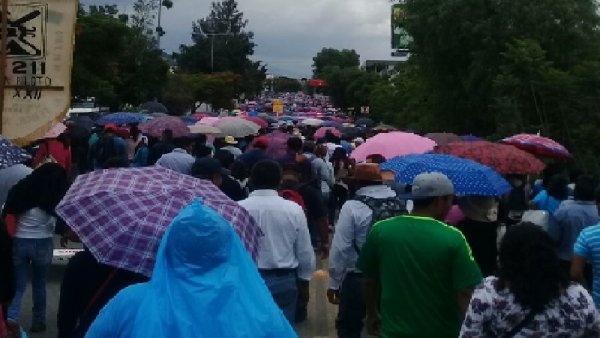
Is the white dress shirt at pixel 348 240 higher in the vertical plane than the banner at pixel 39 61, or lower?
lower

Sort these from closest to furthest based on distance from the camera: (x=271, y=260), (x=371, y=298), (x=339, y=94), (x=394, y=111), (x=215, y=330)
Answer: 1. (x=215, y=330)
2. (x=371, y=298)
3. (x=271, y=260)
4. (x=394, y=111)
5. (x=339, y=94)

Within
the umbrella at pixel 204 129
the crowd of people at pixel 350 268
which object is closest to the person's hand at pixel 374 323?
the crowd of people at pixel 350 268

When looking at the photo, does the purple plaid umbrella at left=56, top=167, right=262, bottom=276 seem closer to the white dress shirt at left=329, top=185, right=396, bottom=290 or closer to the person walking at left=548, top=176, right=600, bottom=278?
the white dress shirt at left=329, top=185, right=396, bottom=290

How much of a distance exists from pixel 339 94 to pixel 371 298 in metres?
106

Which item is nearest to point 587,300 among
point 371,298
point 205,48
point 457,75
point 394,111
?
point 371,298

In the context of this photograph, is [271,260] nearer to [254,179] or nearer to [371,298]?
[254,179]

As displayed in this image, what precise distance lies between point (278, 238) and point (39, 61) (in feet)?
9.24

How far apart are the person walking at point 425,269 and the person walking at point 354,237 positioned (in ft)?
5.62

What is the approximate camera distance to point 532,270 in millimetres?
4328

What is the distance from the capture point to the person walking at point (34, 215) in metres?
8.22

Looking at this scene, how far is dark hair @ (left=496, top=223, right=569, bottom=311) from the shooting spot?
433 centimetres

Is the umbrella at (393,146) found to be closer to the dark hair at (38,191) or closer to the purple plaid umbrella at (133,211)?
the dark hair at (38,191)

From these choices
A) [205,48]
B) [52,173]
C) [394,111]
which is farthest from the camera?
[205,48]

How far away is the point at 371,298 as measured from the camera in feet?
19.0
